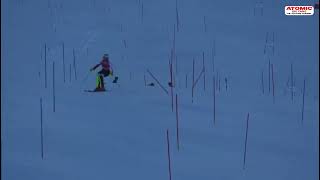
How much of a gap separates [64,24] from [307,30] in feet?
16.0

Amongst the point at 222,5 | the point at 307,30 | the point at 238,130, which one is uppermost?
the point at 222,5

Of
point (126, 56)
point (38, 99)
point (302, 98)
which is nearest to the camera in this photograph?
point (38, 99)

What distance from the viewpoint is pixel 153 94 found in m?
6.00

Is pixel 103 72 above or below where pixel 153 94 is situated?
above

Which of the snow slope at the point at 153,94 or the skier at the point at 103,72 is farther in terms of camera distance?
the skier at the point at 103,72

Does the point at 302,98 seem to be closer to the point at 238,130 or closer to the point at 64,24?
the point at 238,130

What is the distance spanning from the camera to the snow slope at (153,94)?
3.84m

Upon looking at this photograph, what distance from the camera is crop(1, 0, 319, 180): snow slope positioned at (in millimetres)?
3842

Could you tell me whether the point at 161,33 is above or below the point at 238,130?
above

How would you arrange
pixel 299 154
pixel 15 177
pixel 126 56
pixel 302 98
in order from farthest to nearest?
1. pixel 126 56
2. pixel 302 98
3. pixel 299 154
4. pixel 15 177

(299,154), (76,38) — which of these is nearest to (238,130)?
(299,154)

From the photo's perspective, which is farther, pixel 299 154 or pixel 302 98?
pixel 302 98

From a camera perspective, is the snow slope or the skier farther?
Result: the skier

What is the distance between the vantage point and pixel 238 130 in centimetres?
475
